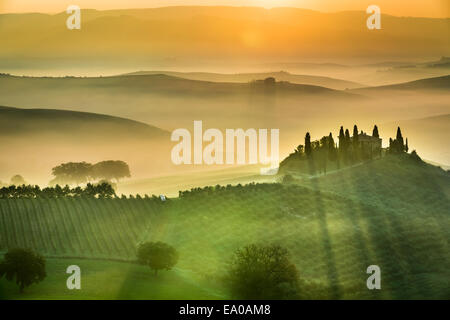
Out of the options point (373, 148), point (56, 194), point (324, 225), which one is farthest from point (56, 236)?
point (373, 148)

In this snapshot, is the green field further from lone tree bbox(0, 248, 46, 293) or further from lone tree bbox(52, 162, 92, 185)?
lone tree bbox(52, 162, 92, 185)

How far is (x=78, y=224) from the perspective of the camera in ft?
322

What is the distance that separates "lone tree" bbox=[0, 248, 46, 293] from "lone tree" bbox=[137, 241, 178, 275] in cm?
1129

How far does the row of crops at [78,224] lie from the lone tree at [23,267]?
12100 mm

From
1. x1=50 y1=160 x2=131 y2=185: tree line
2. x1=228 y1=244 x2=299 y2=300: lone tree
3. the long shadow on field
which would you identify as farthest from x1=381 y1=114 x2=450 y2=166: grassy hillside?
x1=228 y1=244 x2=299 y2=300: lone tree

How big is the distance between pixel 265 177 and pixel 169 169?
59.8m

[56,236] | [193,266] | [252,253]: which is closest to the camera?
[252,253]

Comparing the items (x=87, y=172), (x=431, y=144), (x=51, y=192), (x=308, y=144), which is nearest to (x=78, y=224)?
(x=51, y=192)

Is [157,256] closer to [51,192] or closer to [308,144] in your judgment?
[51,192]

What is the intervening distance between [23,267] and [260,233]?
109ft

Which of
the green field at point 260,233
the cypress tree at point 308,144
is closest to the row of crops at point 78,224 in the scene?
the green field at point 260,233
